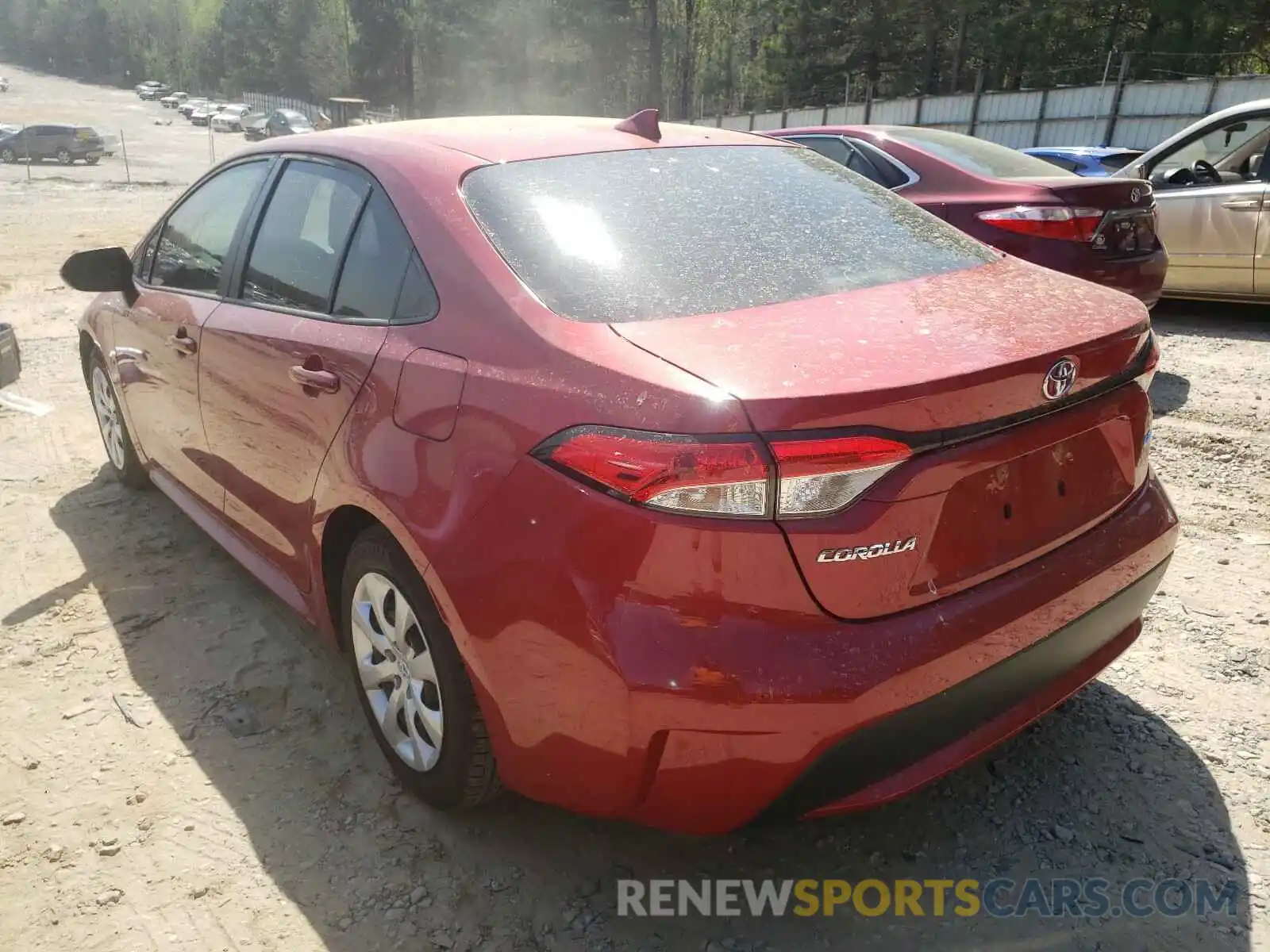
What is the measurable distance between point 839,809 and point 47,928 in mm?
1775

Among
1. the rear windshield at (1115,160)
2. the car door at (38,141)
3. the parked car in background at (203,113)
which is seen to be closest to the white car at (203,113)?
the parked car in background at (203,113)

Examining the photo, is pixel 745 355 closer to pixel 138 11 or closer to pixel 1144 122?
pixel 1144 122

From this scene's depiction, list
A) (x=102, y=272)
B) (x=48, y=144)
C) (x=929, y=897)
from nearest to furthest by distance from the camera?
(x=929, y=897) → (x=102, y=272) → (x=48, y=144)

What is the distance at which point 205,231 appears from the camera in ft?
11.4

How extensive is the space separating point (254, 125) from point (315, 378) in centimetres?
6428

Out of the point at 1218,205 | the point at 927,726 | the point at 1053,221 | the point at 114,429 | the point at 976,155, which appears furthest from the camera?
the point at 1218,205

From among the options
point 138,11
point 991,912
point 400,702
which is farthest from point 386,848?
point 138,11

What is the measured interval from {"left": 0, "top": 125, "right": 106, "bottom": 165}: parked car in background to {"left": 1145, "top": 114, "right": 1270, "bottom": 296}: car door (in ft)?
137

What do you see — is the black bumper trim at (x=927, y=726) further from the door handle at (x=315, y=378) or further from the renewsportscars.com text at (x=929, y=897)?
the door handle at (x=315, y=378)

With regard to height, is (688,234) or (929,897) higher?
(688,234)

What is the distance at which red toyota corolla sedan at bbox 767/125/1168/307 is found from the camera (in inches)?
208

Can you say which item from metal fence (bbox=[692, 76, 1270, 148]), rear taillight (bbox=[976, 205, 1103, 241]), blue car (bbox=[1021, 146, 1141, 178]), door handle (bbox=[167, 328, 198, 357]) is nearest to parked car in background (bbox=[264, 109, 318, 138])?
metal fence (bbox=[692, 76, 1270, 148])

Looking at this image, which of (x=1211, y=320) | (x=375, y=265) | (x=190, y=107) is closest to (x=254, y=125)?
(x=190, y=107)

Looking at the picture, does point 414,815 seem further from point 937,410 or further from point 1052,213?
point 1052,213
